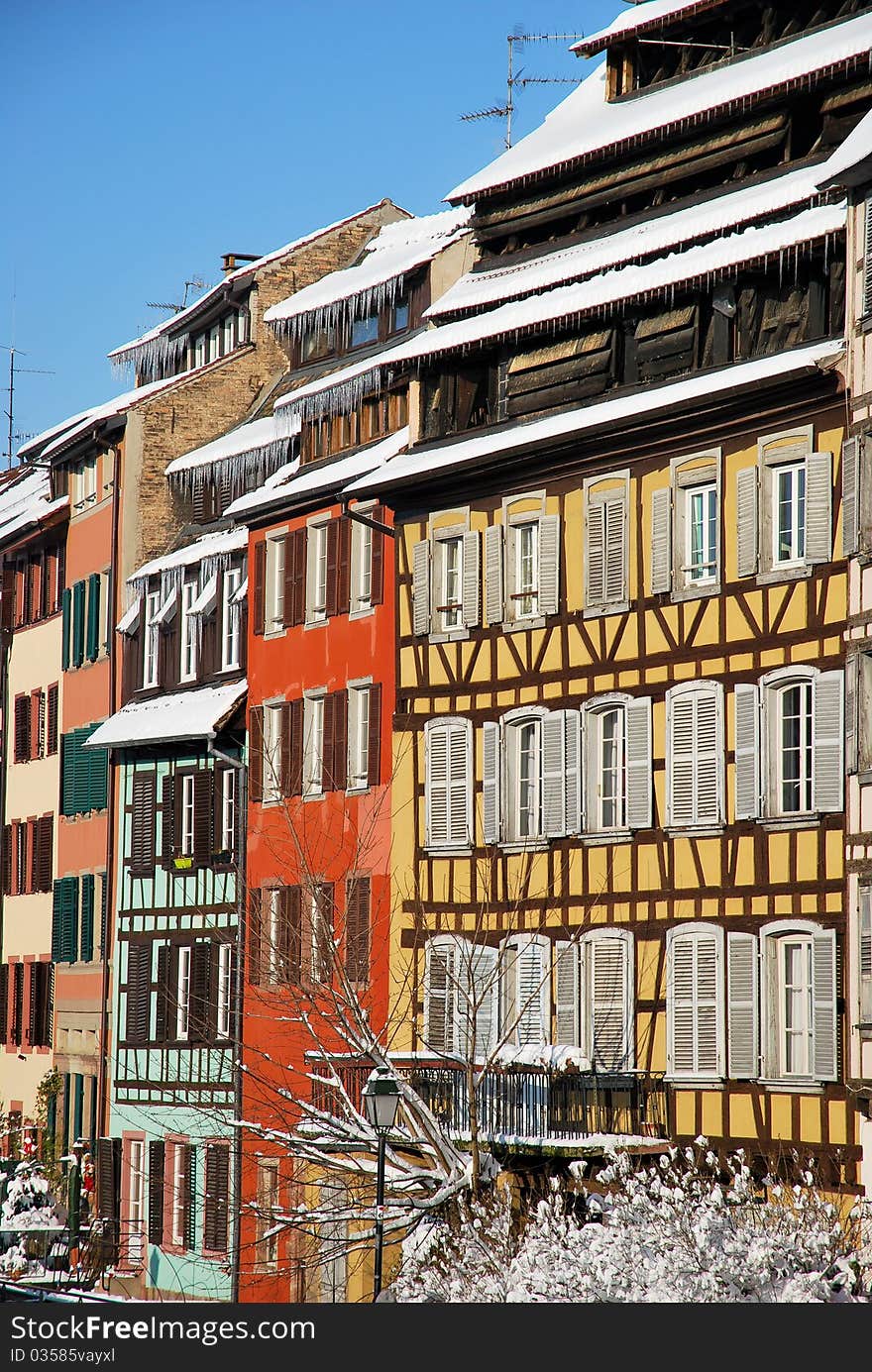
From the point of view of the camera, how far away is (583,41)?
37.6 meters

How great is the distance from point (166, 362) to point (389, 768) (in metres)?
19.6

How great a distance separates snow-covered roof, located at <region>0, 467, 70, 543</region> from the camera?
55.0 meters

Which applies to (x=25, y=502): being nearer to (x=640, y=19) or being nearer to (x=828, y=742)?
(x=640, y=19)

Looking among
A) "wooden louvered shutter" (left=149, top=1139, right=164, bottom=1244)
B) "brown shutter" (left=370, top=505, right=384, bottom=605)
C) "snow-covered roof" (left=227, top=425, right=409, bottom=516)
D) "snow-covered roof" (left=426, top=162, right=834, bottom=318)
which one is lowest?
"wooden louvered shutter" (left=149, top=1139, right=164, bottom=1244)

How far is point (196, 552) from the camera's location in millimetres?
46594

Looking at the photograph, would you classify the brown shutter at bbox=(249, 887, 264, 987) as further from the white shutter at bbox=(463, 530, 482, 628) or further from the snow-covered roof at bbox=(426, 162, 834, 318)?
the snow-covered roof at bbox=(426, 162, 834, 318)

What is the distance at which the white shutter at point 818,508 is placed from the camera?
97.3ft

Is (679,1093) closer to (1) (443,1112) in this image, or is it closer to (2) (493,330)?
(1) (443,1112)

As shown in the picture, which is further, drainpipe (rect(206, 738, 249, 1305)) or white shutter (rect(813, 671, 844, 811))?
drainpipe (rect(206, 738, 249, 1305))

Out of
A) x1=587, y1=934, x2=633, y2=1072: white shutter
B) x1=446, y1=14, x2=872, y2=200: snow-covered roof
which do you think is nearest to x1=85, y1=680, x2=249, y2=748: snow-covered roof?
x1=446, y1=14, x2=872, y2=200: snow-covered roof

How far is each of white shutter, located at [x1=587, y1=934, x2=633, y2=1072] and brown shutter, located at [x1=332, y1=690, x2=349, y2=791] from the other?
733 centimetres

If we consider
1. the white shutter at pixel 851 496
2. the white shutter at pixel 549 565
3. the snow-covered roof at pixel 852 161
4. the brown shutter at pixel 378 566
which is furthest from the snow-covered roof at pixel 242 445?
the white shutter at pixel 851 496

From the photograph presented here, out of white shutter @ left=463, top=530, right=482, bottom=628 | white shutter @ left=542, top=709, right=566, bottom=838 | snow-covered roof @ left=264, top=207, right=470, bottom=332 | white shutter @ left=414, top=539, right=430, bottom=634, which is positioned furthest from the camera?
snow-covered roof @ left=264, top=207, right=470, bottom=332

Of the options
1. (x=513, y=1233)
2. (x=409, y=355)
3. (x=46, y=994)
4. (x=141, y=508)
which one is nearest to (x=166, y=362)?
(x=141, y=508)
